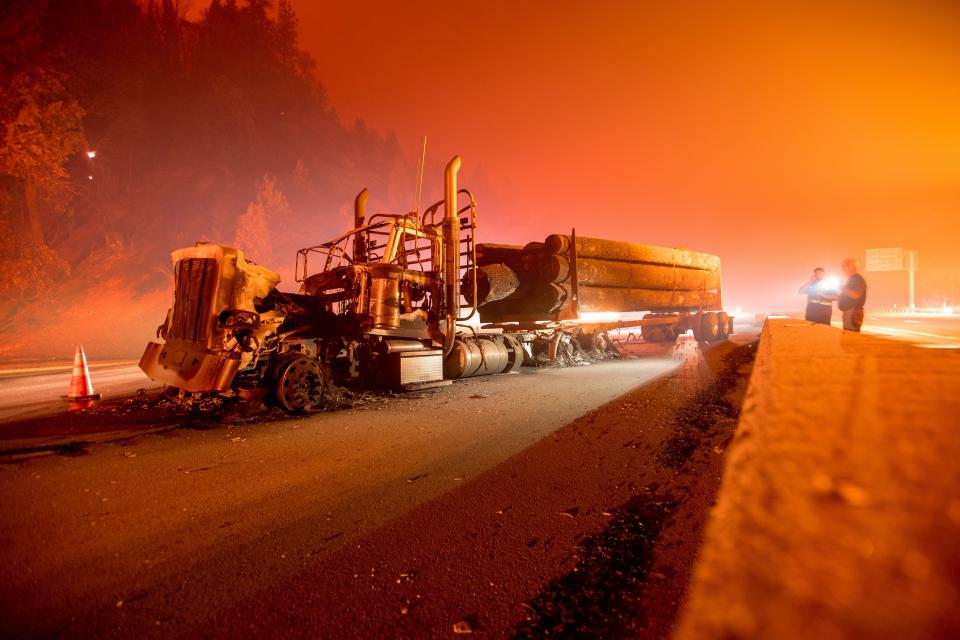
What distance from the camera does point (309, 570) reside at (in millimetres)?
2389

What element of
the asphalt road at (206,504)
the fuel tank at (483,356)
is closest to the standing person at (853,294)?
the asphalt road at (206,504)

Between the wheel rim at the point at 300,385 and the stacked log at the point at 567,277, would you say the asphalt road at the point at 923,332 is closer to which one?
the stacked log at the point at 567,277

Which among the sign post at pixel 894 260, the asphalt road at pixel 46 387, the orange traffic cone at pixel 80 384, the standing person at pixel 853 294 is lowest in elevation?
the asphalt road at pixel 46 387

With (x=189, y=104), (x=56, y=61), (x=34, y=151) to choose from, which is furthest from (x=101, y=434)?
(x=189, y=104)

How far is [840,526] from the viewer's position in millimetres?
414

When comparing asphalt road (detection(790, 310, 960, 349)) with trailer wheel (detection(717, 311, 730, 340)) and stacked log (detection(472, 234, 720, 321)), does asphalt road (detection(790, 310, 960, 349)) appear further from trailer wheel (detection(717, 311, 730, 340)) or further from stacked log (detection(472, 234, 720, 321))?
stacked log (detection(472, 234, 720, 321))

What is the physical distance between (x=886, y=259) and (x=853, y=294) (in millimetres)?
57226

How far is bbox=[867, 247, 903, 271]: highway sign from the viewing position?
47.5 metres

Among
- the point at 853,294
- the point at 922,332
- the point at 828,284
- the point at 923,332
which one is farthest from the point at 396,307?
the point at 923,332

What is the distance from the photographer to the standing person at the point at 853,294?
693cm

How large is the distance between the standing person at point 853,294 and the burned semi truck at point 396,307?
4470 millimetres

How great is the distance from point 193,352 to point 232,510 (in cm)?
353

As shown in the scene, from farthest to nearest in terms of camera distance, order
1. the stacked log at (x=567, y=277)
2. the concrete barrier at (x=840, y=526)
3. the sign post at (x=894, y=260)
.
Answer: the sign post at (x=894, y=260) → the stacked log at (x=567, y=277) → the concrete barrier at (x=840, y=526)

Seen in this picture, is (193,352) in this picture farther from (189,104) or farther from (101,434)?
(189,104)
